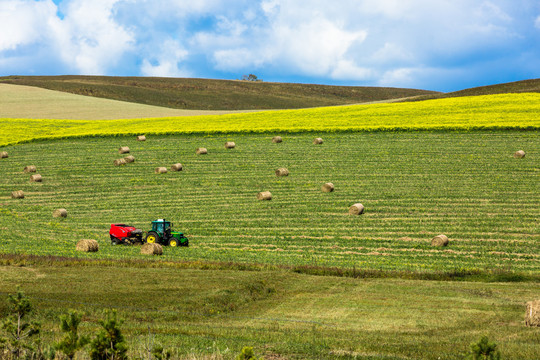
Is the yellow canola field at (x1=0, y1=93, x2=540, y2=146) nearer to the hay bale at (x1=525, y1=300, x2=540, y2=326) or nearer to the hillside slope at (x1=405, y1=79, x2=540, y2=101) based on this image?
the hillside slope at (x1=405, y1=79, x2=540, y2=101)

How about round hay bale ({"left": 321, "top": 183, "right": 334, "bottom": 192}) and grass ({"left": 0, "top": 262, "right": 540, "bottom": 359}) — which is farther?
round hay bale ({"left": 321, "top": 183, "right": 334, "bottom": 192})

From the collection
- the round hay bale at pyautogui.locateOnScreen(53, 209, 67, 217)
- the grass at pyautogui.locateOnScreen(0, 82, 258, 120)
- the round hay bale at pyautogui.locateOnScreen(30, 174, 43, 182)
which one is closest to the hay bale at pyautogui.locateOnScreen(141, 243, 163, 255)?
the round hay bale at pyautogui.locateOnScreen(53, 209, 67, 217)

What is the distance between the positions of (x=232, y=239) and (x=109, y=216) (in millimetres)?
9991

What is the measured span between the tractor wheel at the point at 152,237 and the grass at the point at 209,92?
9031 cm

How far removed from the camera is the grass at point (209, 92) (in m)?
123

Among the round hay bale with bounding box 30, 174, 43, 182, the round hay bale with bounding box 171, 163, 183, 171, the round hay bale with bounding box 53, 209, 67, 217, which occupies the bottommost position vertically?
the round hay bale with bounding box 53, 209, 67, 217

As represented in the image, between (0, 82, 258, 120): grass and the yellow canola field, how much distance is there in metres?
10.6

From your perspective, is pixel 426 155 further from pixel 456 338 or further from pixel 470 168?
pixel 456 338

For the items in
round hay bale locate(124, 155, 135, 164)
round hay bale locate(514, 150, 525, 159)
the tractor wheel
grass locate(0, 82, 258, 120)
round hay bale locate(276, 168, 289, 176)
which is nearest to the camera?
the tractor wheel

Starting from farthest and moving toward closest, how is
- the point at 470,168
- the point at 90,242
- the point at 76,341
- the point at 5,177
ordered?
1. the point at 5,177
2. the point at 470,168
3. the point at 90,242
4. the point at 76,341

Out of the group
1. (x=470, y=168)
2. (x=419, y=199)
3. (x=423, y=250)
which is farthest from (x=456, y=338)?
(x=470, y=168)

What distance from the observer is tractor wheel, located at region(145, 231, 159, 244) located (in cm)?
3050

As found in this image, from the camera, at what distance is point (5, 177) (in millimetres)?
47438

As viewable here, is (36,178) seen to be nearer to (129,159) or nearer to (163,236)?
(129,159)
